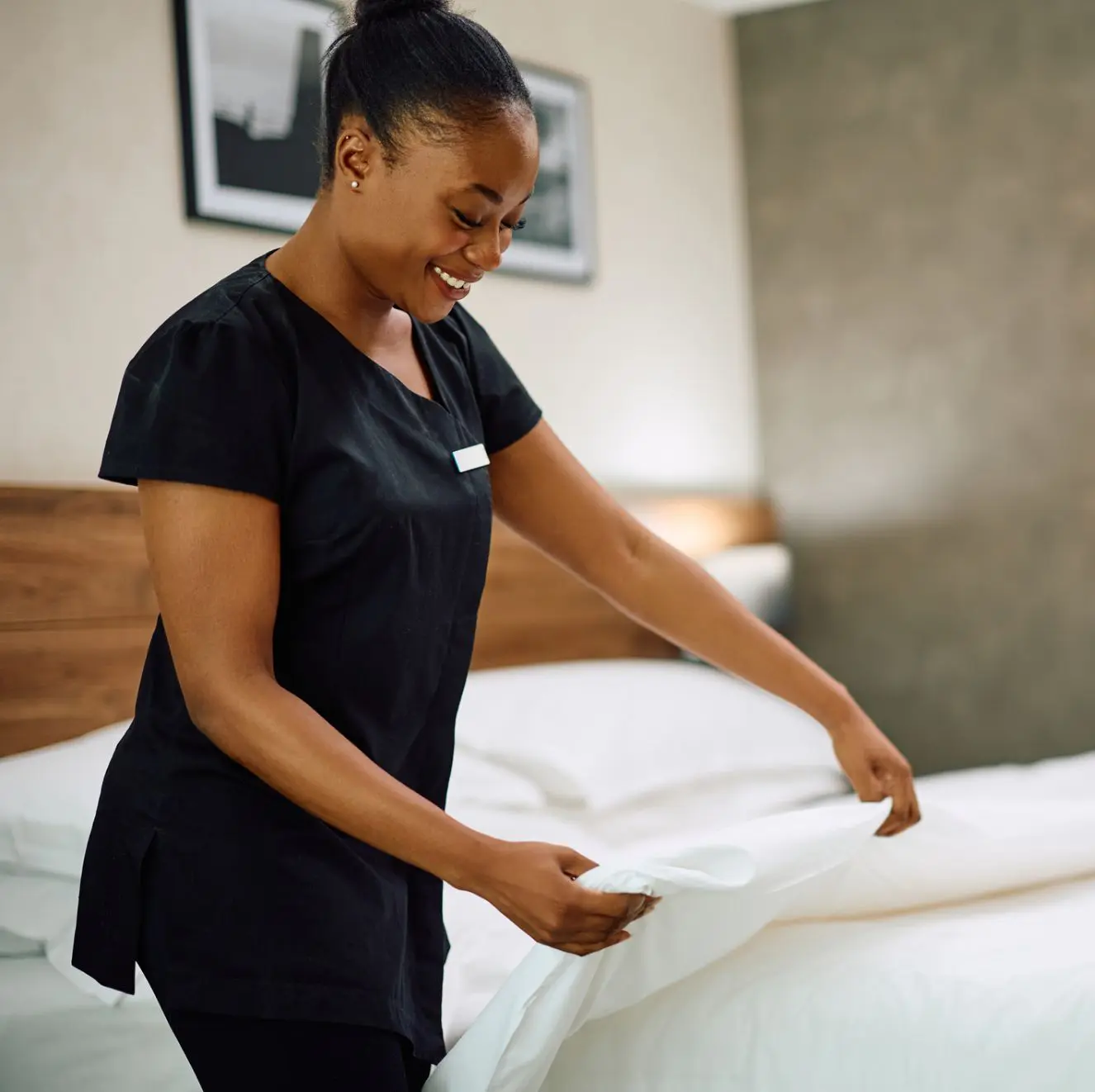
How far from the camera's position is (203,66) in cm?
248

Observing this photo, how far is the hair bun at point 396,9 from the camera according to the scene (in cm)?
115

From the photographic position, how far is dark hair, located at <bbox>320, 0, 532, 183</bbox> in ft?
3.61

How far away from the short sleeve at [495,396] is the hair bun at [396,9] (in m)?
0.28

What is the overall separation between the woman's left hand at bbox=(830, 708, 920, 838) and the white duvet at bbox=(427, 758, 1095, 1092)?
31 millimetres

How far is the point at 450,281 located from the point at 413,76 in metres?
0.17

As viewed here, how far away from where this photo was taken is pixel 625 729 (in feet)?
8.09

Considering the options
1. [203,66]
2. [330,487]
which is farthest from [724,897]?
[203,66]

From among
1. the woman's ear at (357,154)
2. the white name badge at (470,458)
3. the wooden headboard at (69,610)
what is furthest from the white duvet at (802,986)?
the wooden headboard at (69,610)

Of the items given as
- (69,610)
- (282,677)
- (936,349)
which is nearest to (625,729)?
(69,610)

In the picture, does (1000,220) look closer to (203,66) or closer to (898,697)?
(898,697)

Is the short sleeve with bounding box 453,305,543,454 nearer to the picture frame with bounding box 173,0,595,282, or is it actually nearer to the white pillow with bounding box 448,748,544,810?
the white pillow with bounding box 448,748,544,810

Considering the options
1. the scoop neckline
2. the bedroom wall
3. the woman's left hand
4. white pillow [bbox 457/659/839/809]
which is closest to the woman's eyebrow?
the scoop neckline

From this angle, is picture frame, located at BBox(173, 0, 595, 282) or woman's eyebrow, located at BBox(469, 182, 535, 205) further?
picture frame, located at BBox(173, 0, 595, 282)

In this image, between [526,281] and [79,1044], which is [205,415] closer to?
[79,1044]
